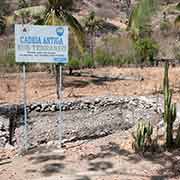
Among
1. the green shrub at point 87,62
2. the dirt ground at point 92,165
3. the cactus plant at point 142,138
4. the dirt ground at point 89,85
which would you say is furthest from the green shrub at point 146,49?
the cactus plant at point 142,138

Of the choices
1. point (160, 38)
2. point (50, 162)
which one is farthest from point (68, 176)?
point (160, 38)

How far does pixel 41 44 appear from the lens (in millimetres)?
9203

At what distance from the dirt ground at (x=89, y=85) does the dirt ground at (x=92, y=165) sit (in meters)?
8.10

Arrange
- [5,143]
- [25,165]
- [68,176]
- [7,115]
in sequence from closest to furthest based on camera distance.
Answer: [68,176] < [25,165] < [5,143] < [7,115]

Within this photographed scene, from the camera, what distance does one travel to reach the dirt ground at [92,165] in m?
7.57

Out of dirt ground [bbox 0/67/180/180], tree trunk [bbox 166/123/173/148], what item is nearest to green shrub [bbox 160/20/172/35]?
dirt ground [bbox 0/67/180/180]

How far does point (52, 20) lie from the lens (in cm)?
1720

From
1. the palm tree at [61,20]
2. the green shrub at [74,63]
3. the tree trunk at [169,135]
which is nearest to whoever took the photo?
the tree trunk at [169,135]

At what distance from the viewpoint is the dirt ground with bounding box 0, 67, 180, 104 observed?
60.6 feet

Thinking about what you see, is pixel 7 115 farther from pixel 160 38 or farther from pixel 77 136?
pixel 160 38

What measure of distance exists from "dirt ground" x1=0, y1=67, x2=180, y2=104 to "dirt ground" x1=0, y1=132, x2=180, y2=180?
8101 mm

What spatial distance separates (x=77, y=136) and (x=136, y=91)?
24.0ft

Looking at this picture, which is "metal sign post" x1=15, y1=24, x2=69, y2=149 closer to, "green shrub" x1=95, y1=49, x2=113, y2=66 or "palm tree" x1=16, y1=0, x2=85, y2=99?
"palm tree" x1=16, y1=0, x2=85, y2=99

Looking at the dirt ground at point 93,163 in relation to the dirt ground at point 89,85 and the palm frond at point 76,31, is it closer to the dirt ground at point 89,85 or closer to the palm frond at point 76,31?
the palm frond at point 76,31
